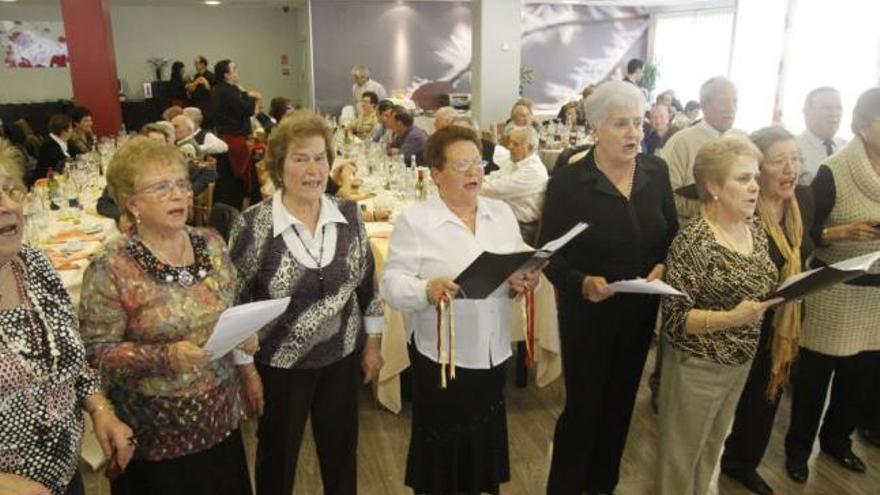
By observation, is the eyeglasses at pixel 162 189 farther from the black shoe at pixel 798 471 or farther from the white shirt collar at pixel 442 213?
the black shoe at pixel 798 471

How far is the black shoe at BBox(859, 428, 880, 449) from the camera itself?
322 centimetres

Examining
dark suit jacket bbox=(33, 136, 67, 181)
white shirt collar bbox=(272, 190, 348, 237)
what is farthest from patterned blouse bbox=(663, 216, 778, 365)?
dark suit jacket bbox=(33, 136, 67, 181)

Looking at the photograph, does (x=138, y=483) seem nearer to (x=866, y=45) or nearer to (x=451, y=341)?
(x=451, y=341)

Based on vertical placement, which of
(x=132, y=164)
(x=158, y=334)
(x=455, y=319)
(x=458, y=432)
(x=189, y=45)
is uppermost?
(x=189, y=45)

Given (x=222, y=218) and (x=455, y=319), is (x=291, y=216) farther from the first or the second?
(x=222, y=218)

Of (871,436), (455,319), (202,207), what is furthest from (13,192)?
(871,436)

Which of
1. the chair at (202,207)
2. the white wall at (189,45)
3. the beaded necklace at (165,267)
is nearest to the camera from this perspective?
the beaded necklace at (165,267)

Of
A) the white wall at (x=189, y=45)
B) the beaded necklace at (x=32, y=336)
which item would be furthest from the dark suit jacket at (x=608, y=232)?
the white wall at (x=189, y=45)

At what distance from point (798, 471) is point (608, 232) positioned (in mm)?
1576

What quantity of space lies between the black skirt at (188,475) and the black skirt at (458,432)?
2.14ft

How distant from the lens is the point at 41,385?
1.48 m

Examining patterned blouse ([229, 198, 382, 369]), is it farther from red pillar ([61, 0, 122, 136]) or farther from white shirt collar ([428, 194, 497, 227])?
red pillar ([61, 0, 122, 136])

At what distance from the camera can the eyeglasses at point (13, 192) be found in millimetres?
1492

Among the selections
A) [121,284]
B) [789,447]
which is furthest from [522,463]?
[121,284]
